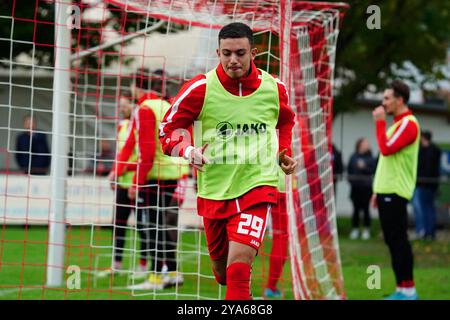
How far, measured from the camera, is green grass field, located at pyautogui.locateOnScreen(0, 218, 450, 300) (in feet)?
31.1

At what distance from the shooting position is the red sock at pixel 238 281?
6.23m

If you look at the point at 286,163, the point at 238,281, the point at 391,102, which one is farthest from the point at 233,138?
the point at 391,102

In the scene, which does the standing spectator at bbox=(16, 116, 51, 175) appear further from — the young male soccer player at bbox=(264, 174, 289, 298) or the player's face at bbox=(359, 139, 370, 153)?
the young male soccer player at bbox=(264, 174, 289, 298)

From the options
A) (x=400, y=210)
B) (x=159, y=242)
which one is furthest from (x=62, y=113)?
(x=400, y=210)

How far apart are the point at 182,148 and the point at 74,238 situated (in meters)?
9.86

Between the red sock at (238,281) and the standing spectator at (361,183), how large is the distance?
504 inches

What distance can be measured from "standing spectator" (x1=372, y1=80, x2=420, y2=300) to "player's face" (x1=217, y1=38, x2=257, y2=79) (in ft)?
11.5

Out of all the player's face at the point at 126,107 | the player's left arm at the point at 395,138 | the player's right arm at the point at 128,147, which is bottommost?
the player's right arm at the point at 128,147

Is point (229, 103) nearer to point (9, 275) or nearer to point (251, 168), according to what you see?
point (251, 168)

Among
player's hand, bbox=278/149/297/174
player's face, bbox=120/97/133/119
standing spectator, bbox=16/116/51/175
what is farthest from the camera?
standing spectator, bbox=16/116/51/175

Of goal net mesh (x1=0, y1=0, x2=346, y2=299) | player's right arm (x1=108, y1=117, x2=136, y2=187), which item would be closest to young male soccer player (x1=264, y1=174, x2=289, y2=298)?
goal net mesh (x1=0, y1=0, x2=346, y2=299)

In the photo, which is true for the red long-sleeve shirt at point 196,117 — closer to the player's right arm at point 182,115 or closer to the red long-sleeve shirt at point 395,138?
the player's right arm at point 182,115

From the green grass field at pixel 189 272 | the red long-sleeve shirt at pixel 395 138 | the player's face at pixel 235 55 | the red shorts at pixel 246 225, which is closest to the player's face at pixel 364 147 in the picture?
the green grass field at pixel 189 272
